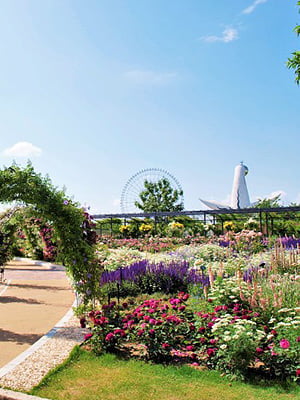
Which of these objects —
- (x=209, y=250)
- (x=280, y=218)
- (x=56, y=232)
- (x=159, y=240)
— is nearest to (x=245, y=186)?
(x=280, y=218)

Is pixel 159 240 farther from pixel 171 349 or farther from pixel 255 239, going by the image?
pixel 171 349

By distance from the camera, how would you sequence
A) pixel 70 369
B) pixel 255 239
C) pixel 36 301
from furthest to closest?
pixel 255 239 → pixel 36 301 → pixel 70 369

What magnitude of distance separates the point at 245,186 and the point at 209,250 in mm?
65450

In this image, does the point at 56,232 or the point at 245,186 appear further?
the point at 245,186

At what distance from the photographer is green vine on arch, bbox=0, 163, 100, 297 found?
6.30 metres

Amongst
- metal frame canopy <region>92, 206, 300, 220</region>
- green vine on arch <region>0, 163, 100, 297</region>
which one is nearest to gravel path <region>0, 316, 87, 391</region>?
green vine on arch <region>0, 163, 100, 297</region>

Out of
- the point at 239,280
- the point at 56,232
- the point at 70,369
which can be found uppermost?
the point at 56,232

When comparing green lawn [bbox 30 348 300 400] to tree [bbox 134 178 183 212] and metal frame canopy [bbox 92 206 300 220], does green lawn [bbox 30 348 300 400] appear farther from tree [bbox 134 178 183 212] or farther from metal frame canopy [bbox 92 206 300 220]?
tree [bbox 134 178 183 212]

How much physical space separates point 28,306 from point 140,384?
180 inches

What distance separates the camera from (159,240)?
1822 cm

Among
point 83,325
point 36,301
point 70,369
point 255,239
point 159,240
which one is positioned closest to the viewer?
point 70,369

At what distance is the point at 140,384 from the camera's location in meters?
4.01

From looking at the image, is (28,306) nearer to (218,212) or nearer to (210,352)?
(210,352)

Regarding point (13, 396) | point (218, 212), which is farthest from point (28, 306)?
point (218, 212)
